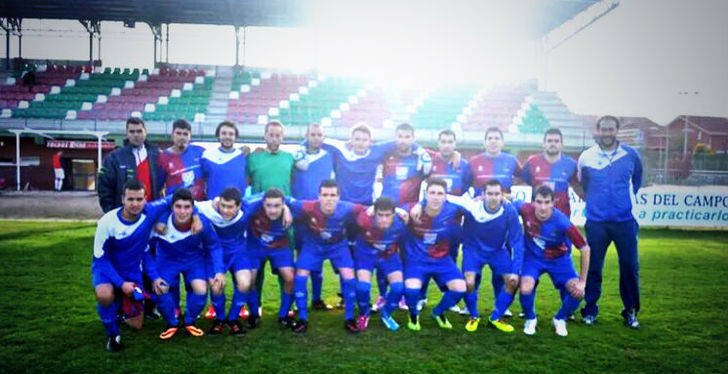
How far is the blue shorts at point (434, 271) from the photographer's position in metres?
4.58

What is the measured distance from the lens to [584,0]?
21.4 m

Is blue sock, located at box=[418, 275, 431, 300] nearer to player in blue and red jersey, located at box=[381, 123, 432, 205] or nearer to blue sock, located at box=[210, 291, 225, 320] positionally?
player in blue and red jersey, located at box=[381, 123, 432, 205]

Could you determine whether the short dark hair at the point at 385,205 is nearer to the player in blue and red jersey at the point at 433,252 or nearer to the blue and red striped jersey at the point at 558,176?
the player in blue and red jersey at the point at 433,252

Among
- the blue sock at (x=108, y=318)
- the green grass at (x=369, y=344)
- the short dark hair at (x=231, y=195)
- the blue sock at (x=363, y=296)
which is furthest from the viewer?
the blue sock at (x=363, y=296)

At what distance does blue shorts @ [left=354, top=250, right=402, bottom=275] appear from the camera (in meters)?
4.63

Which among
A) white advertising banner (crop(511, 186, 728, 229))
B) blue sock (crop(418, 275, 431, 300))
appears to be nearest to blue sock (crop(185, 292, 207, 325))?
blue sock (crop(418, 275, 431, 300))

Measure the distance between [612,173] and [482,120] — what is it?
64.0 feet

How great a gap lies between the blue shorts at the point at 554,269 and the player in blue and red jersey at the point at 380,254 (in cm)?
130

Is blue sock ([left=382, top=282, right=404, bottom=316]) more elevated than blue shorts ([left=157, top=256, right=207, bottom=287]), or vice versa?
blue shorts ([left=157, top=256, right=207, bottom=287])

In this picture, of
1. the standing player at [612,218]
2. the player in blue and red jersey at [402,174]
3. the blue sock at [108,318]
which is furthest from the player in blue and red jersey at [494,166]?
the blue sock at [108,318]

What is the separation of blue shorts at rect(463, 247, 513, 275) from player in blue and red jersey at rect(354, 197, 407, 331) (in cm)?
73

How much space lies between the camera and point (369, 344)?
13.1 ft

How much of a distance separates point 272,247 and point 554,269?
9.36 ft

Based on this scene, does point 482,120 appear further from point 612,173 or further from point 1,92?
point 1,92
